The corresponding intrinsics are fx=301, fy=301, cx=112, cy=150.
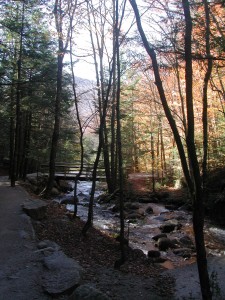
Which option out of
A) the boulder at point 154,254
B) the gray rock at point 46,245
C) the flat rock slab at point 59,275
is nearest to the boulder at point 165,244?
the boulder at point 154,254

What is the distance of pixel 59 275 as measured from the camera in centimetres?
552

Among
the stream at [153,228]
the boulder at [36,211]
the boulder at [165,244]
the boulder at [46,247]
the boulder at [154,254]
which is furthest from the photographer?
Result: the boulder at [36,211]

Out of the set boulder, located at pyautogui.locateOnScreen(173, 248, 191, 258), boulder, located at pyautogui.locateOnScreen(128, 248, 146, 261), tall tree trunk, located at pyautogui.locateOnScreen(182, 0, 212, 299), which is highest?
tall tree trunk, located at pyautogui.locateOnScreen(182, 0, 212, 299)

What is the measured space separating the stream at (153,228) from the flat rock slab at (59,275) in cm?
251

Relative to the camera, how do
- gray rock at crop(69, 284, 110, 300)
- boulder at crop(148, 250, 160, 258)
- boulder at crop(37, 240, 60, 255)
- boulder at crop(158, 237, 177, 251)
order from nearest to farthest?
gray rock at crop(69, 284, 110, 300), boulder at crop(37, 240, 60, 255), boulder at crop(148, 250, 160, 258), boulder at crop(158, 237, 177, 251)

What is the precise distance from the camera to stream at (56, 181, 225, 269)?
8492 mm

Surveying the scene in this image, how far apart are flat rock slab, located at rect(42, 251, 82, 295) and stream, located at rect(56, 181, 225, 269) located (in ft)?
8.24

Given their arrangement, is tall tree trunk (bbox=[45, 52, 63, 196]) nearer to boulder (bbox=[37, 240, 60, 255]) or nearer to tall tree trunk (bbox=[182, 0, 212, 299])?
boulder (bbox=[37, 240, 60, 255])

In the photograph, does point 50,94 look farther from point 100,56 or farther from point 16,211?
point 16,211

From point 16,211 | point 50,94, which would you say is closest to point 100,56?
point 50,94

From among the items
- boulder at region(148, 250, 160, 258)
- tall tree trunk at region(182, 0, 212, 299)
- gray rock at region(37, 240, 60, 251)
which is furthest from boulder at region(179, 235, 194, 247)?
tall tree trunk at region(182, 0, 212, 299)

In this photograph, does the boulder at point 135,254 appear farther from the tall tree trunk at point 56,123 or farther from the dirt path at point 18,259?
the tall tree trunk at point 56,123

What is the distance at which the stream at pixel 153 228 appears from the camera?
8492 millimetres

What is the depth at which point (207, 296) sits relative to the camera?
14.2 feet
